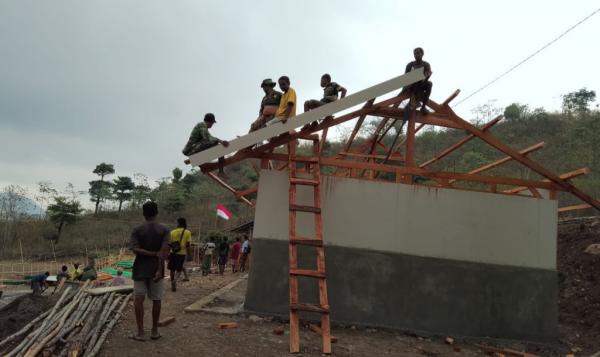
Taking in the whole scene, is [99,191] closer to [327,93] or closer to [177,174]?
[177,174]

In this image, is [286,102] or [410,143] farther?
[410,143]

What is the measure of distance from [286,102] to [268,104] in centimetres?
72

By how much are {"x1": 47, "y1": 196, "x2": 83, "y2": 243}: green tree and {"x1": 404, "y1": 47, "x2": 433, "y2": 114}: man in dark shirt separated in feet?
128

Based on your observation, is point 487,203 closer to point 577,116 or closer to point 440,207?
point 440,207

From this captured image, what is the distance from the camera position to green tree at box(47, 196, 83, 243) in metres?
37.5

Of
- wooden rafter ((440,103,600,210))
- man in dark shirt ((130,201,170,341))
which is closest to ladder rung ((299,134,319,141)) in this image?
wooden rafter ((440,103,600,210))

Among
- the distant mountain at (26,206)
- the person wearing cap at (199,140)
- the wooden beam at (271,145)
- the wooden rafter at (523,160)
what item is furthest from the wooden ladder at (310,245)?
the distant mountain at (26,206)

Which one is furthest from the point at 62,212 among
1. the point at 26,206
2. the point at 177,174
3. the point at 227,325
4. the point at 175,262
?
the point at 227,325

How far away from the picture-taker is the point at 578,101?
4544 cm

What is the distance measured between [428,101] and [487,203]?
196 centimetres

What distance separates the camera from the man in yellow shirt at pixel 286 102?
6.55m

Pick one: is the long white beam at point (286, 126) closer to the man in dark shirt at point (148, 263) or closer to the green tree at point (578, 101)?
the man in dark shirt at point (148, 263)

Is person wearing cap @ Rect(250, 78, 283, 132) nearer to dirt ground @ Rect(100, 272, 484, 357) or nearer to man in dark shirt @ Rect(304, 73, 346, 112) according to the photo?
man in dark shirt @ Rect(304, 73, 346, 112)

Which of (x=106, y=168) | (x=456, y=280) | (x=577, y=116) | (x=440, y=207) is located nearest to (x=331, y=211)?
(x=440, y=207)
